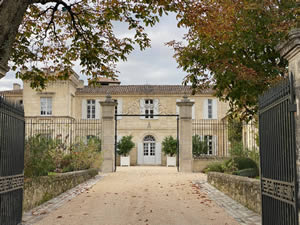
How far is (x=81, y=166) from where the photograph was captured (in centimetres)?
1504

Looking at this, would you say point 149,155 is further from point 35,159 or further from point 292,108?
point 292,108

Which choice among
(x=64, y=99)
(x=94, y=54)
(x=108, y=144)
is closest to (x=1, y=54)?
(x=94, y=54)

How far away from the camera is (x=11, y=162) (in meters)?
5.62

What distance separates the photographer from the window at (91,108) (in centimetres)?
3139

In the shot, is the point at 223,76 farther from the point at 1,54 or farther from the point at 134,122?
the point at 134,122

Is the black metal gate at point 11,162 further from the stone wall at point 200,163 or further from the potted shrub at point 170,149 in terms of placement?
the potted shrub at point 170,149

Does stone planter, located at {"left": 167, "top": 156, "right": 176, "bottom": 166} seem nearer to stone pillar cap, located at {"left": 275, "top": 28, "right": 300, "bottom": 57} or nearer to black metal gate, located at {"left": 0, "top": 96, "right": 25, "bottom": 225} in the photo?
black metal gate, located at {"left": 0, "top": 96, "right": 25, "bottom": 225}

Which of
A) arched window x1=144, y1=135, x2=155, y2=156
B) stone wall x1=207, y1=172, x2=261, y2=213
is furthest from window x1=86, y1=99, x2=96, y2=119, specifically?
stone wall x1=207, y1=172, x2=261, y2=213

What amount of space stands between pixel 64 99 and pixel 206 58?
2295cm

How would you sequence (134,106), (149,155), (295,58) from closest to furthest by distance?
(295,58), (134,106), (149,155)

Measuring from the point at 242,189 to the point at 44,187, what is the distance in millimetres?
4214

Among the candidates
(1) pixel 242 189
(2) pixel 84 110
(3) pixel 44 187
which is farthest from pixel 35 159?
(2) pixel 84 110

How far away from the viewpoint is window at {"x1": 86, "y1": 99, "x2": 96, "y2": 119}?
1236 inches

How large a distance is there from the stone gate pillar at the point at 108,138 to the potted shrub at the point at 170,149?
9.74 metres
